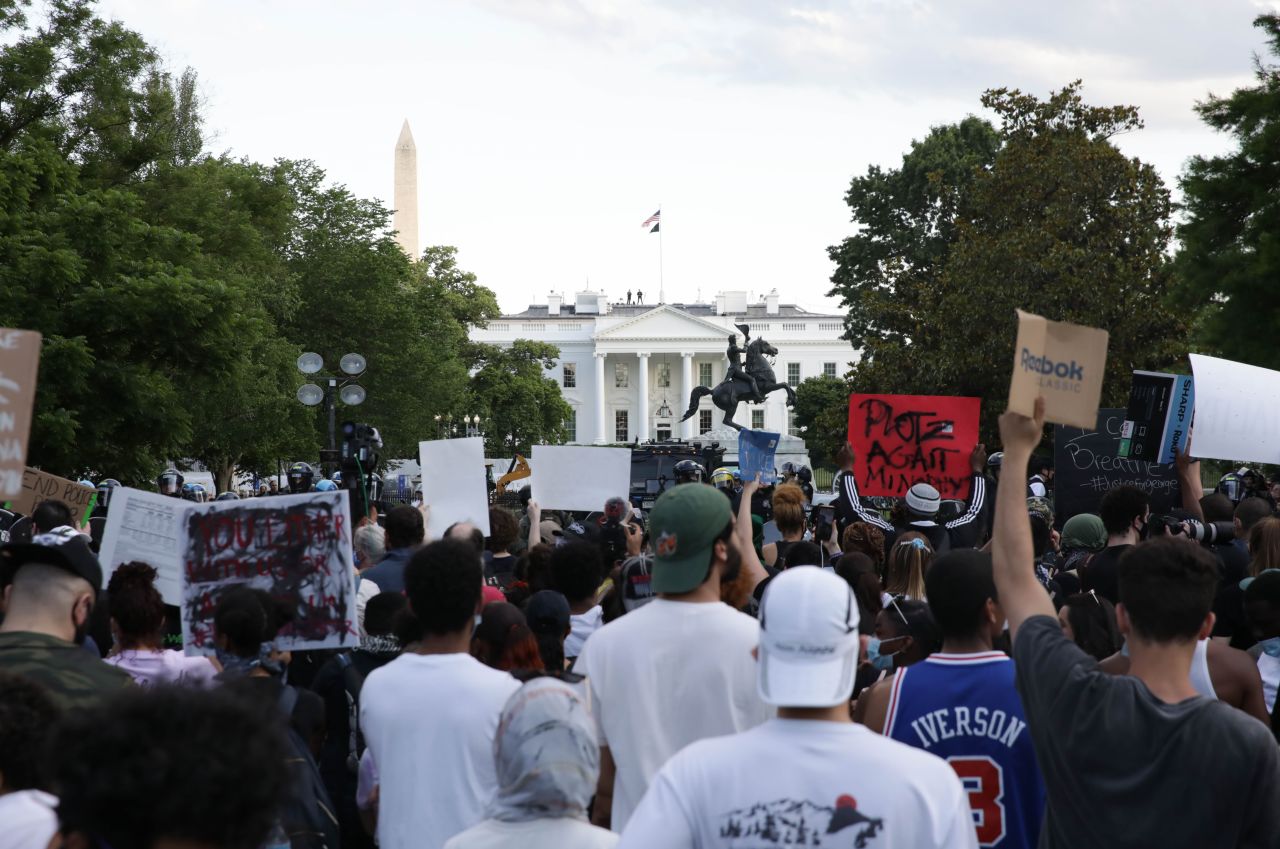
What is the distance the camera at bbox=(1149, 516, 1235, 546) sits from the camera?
21.4 ft

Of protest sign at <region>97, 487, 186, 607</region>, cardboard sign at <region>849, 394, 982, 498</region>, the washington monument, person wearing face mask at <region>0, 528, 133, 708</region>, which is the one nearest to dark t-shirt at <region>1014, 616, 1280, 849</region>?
person wearing face mask at <region>0, 528, 133, 708</region>

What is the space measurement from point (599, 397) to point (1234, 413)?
103774mm

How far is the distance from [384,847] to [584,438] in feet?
359

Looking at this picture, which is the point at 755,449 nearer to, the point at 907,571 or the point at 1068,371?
the point at 907,571

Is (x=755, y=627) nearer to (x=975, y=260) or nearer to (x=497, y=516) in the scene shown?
(x=497, y=516)

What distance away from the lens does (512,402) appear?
71.3m

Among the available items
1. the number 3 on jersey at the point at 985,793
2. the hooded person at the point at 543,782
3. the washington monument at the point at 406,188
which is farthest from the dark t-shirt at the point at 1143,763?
the washington monument at the point at 406,188

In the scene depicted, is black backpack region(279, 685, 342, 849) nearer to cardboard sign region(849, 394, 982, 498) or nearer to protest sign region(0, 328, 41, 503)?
protest sign region(0, 328, 41, 503)

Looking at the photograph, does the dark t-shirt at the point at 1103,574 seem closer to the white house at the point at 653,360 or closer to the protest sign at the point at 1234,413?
the protest sign at the point at 1234,413

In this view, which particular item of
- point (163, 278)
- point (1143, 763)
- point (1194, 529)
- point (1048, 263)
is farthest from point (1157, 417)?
point (1048, 263)

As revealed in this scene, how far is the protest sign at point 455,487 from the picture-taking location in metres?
8.66

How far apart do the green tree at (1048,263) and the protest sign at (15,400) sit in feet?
80.0

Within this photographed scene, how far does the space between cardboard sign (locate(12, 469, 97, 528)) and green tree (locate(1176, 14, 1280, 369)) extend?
1647 cm

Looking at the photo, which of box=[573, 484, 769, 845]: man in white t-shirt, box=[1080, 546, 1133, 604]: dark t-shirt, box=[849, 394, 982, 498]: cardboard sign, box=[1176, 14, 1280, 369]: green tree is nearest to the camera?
box=[573, 484, 769, 845]: man in white t-shirt
